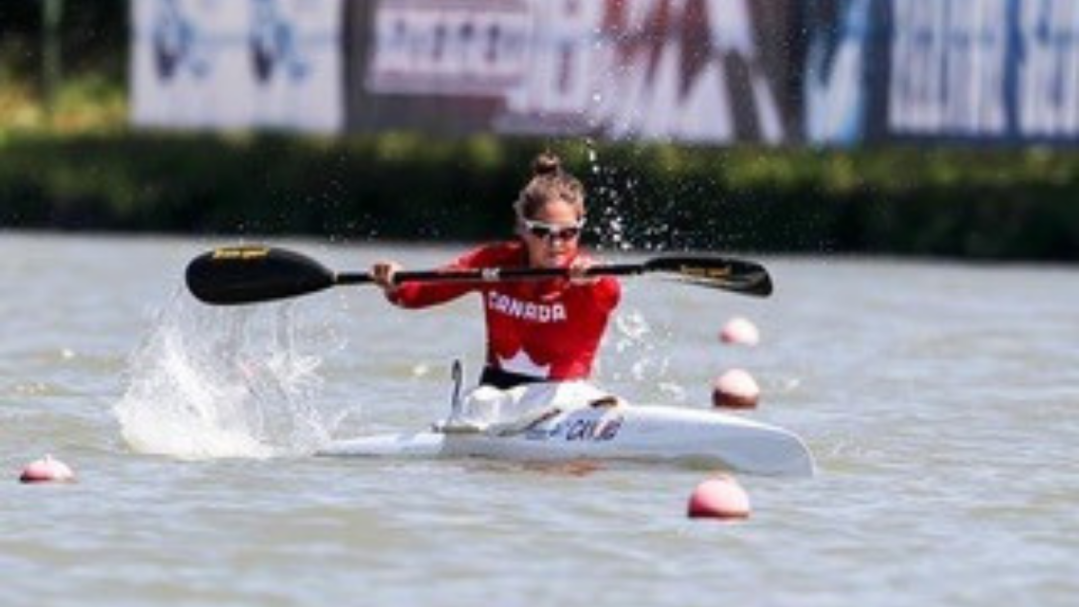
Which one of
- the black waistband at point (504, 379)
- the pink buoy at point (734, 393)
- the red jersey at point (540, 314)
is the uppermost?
the red jersey at point (540, 314)

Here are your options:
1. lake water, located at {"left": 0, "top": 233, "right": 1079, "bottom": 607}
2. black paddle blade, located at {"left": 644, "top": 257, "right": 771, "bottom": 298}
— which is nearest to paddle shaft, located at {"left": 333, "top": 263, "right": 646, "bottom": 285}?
black paddle blade, located at {"left": 644, "top": 257, "right": 771, "bottom": 298}

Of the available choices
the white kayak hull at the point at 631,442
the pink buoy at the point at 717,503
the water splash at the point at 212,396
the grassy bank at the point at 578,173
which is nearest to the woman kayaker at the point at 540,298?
the white kayak hull at the point at 631,442

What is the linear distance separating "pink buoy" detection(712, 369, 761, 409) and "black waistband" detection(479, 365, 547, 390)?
3349 mm

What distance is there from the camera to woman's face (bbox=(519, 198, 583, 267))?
16172mm

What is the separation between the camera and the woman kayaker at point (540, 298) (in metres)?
16.2

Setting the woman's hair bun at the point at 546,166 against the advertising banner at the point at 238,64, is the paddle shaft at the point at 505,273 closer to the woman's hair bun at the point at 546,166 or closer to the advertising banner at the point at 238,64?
the woman's hair bun at the point at 546,166

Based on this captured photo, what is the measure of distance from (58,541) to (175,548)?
46cm

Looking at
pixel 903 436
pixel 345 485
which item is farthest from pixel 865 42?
pixel 345 485

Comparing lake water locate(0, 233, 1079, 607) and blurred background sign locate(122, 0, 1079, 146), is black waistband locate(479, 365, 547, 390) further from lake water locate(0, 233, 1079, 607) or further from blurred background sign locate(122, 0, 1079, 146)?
blurred background sign locate(122, 0, 1079, 146)

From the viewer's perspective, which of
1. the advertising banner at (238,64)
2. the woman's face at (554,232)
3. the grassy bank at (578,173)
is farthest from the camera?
the advertising banner at (238,64)

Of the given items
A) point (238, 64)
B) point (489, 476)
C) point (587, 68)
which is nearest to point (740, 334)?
point (489, 476)

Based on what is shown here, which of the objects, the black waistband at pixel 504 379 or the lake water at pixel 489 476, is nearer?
the lake water at pixel 489 476

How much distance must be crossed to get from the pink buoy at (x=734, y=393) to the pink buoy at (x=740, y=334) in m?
4.32

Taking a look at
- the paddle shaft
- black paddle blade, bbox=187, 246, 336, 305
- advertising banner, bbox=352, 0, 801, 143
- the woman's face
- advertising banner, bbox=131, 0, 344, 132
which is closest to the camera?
the paddle shaft
